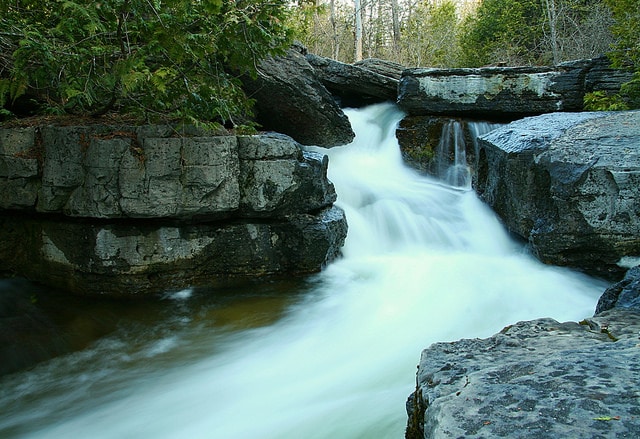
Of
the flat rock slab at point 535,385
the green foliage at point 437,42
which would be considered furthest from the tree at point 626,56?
the green foliage at point 437,42

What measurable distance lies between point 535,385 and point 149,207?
175 inches

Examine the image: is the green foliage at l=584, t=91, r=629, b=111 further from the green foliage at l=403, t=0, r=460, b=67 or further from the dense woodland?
the green foliage at l=403, t=0, r=460, b=67

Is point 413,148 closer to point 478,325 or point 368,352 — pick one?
point 478,325

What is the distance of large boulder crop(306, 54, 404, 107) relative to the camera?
11.0 meters

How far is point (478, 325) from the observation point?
5.11 metres

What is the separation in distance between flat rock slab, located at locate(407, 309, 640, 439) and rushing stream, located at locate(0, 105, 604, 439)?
1.25 metres

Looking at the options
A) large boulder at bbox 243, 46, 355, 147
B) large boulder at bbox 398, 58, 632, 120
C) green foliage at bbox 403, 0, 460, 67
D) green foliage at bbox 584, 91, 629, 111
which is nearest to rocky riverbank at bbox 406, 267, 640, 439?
large boulder at bbox 243, 46, 355, 147

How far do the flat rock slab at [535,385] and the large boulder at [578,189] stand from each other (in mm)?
3372

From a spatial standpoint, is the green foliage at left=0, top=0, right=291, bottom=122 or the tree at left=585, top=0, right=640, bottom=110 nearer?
the green foliage at left=0, top=0, right=291, bottom=122

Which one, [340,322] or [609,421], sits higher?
[609,421]

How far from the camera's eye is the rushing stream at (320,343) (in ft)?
12.1

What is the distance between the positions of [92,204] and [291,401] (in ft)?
10.4

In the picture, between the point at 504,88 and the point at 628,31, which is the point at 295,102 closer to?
the point at 504,88

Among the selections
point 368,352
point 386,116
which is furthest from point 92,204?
point 386,116
